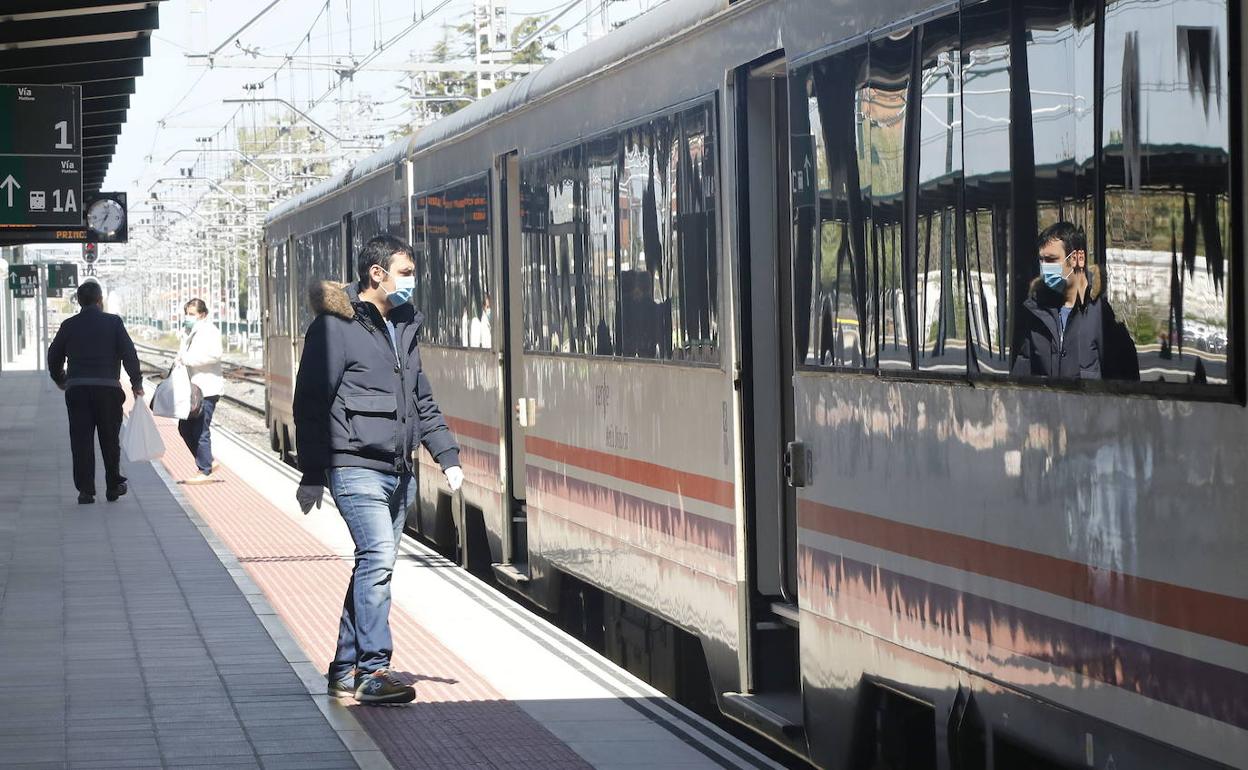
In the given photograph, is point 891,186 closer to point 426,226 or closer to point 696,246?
point 696,246

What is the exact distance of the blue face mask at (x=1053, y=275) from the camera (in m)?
4.91

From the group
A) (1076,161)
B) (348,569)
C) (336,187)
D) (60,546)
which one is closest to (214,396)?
(336,187)

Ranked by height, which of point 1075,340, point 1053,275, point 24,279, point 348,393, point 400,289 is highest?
point 24,279

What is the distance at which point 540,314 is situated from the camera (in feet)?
35.1

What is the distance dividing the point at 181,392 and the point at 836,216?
13772 mm

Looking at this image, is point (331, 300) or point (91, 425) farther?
point (91, 425)

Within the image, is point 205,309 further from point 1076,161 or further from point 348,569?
point 1076,161

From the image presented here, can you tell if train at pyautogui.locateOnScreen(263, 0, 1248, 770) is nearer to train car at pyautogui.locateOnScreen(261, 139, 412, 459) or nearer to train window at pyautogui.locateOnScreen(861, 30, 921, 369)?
train window at pyautogui.locateOnScreen(861, 30, 921, 369)

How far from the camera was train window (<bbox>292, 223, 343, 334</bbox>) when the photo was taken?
62.8 ft

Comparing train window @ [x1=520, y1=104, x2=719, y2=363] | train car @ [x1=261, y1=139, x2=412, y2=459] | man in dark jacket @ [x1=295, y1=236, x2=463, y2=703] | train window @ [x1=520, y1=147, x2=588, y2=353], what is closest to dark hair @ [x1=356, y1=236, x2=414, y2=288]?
man in dark jacket @ [x1=295, y1=236, x2=463, y2=703]

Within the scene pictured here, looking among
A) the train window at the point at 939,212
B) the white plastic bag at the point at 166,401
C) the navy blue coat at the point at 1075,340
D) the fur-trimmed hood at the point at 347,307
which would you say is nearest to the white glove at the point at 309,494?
the fur-trimmed hood at the point at 347,307

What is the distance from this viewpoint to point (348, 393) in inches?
312

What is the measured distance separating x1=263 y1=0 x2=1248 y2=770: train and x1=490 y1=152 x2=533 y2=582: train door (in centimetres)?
88


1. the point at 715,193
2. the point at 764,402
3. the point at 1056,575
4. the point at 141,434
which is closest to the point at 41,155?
the point at 141,434
